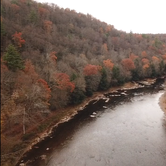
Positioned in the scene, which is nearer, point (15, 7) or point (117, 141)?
point (117, 141)

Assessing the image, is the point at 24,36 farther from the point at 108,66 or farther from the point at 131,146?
the point at 131,146

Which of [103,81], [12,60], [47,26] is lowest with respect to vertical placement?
[103,81]

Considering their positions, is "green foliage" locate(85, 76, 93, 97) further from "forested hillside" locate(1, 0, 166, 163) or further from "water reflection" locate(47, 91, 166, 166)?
"water reflection" locate(47, 91, 166, 166)

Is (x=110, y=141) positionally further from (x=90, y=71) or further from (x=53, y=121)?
(x=90, y=71)

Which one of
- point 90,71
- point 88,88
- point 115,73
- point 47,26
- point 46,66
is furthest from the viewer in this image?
point 47,26

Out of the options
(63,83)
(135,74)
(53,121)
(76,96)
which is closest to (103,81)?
(76,96)

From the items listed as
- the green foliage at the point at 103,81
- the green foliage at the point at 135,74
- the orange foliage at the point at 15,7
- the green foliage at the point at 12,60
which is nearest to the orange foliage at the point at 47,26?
the orange foliage at the point at 15,7
